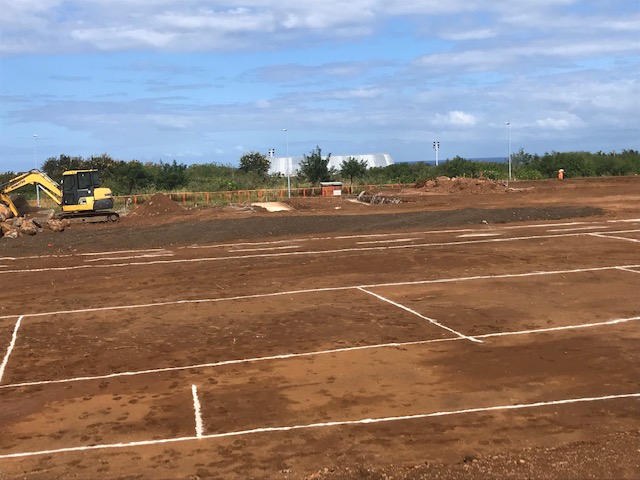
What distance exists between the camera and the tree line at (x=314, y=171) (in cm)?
6494

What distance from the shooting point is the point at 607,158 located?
7631cm

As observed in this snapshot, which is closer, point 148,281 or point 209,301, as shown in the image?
point 209,301

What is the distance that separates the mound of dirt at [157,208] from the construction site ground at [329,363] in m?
17.9

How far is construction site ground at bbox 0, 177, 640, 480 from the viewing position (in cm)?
748

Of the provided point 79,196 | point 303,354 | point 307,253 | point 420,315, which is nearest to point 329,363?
point 303,354

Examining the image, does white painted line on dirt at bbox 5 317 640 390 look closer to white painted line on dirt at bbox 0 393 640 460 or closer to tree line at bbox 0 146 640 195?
white painted line on dirt at bbox 0 393 640 460

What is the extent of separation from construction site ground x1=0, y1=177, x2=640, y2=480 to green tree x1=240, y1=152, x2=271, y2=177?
6461cm

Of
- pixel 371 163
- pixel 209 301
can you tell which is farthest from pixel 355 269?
pixel 371 163

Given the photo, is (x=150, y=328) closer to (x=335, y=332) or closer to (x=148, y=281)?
(x=335, y=332)

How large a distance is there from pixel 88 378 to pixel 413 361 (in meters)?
4.86

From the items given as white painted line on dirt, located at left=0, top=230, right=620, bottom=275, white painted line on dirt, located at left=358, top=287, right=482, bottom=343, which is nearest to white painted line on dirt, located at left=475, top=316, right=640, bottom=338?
white painted line on dirt, located at left=358, top=287, right=482, bottom=343

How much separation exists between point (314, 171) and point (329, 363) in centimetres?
5364

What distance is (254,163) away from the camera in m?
90.4

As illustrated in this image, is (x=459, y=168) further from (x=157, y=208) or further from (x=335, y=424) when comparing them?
(x=335, y=424)
